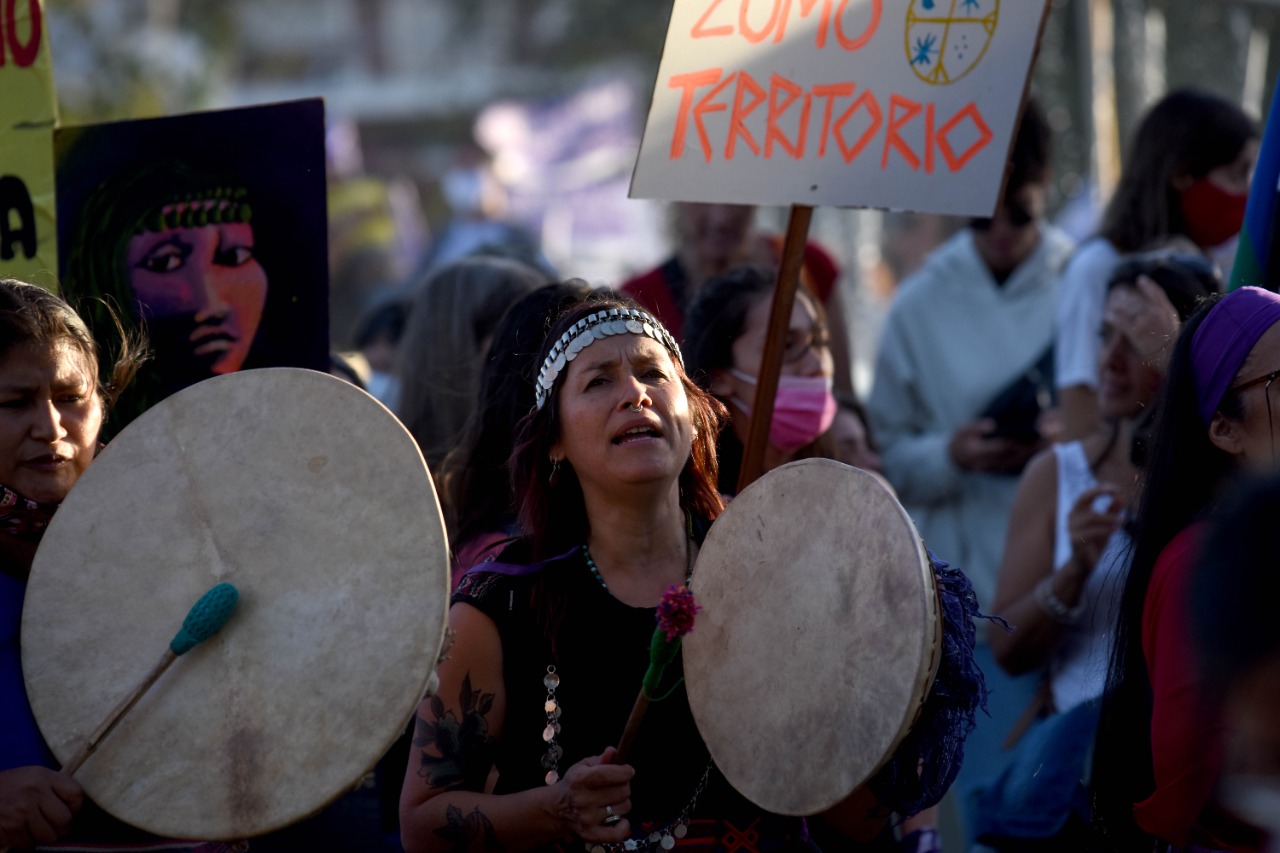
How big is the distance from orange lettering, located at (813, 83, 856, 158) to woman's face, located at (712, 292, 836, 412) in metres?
0.58

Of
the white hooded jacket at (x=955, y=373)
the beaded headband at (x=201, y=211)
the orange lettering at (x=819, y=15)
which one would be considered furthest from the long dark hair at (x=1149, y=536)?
the white hooded jacket at (x=955, y=373)

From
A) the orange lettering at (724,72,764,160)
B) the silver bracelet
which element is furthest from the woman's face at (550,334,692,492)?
the silver bracelet

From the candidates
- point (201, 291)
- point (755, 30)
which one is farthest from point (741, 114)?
point (201, 291)

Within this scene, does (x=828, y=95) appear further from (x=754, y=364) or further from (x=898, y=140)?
(x=754, y=364)

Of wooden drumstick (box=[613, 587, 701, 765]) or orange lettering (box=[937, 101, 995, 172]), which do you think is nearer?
wooden drumstick (box=[613, 587, 701, 765])

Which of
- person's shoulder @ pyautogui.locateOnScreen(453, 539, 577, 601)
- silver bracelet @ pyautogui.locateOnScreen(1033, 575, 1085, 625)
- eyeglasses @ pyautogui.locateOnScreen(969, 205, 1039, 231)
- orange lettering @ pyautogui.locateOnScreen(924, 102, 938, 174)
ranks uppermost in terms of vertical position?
orange lettering @ pyautogui.locateOnScreen(924, 102, 938, 174)

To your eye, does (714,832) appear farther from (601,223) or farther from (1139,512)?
(601,223)

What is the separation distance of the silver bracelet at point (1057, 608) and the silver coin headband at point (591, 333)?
1383mm

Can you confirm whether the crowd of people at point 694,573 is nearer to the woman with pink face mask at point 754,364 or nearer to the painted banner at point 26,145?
the woman with pink face mask at point 754,364

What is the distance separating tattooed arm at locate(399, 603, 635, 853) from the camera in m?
2.43

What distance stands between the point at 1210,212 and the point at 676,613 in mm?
2948

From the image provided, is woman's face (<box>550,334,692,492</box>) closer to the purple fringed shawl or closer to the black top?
the black top

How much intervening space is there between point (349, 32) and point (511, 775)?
40387mm

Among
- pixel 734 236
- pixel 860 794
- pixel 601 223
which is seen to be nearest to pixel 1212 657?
pixel 860 794
